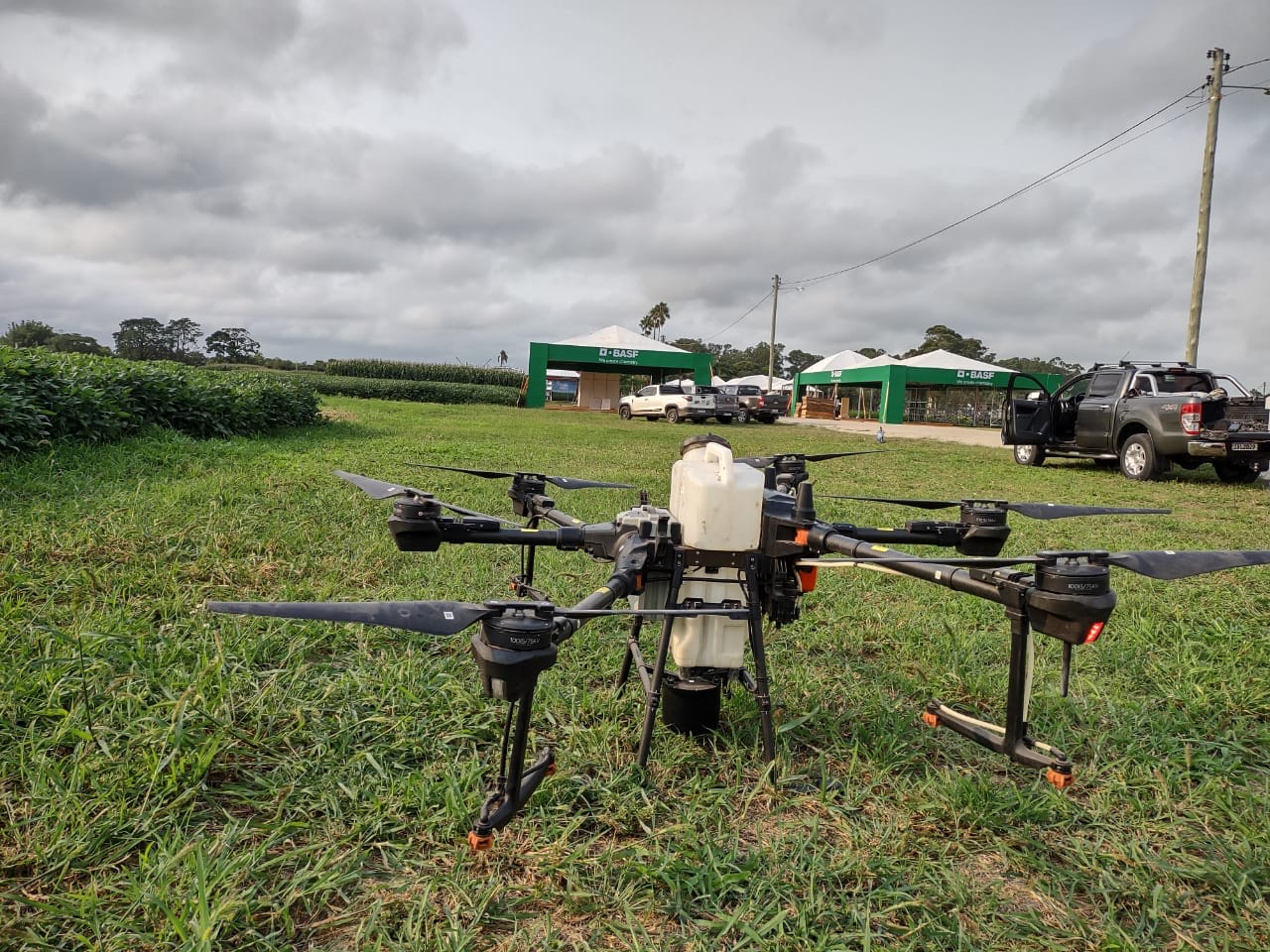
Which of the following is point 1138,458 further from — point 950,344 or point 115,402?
point 950,344

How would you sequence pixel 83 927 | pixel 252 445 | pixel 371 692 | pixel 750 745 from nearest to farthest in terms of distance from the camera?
pixel 83 927
pixel 750 745
pixel 371 692
pixel 252 445

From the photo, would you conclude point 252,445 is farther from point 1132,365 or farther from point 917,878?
point 1132,365

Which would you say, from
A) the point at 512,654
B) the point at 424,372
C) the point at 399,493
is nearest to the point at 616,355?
the point at 424,372

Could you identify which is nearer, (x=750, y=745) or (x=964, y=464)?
(x=750, y=745)

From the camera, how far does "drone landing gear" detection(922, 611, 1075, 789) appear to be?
151 cm

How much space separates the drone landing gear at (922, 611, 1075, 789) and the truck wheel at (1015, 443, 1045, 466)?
12.8 m

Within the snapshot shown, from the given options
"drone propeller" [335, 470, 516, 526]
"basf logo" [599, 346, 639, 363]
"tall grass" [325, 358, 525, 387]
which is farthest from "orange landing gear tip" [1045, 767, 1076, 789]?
"tall grass" [325, 358, 525, 387]

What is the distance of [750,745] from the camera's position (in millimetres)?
2377

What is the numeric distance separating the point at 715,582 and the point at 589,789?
77 cm

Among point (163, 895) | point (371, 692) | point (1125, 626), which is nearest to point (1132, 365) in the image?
point (1125, 626)

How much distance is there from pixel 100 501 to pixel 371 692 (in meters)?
3.82

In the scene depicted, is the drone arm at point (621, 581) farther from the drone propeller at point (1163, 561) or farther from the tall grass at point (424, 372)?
the tall grass at point (424, 372)

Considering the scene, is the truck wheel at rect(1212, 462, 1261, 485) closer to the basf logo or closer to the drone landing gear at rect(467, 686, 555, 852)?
the drone landing gear at rect(467, 686, 555, 852)

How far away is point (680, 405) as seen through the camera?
26.1 metres
